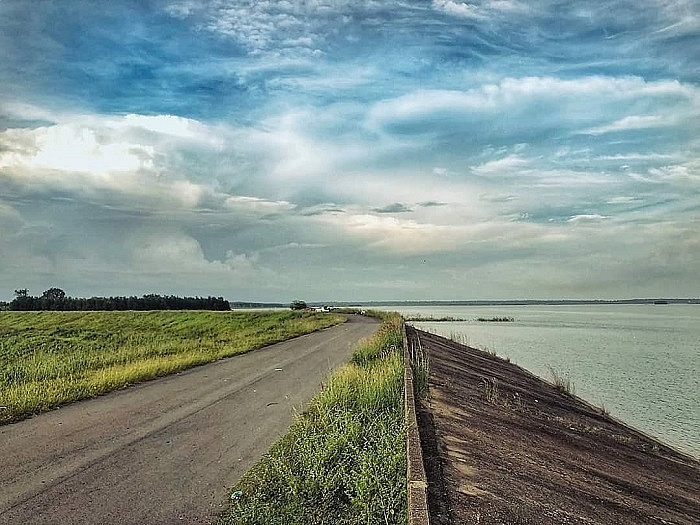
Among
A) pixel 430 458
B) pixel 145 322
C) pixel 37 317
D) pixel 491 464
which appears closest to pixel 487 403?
pixel 491 464

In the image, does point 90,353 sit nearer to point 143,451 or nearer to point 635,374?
point 143,451

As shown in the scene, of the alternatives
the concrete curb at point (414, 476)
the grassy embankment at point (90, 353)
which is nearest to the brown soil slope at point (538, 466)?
the concrete curb at point (414, 476)

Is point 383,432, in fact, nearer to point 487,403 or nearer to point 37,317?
point 487,403

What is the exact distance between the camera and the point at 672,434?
650 inches

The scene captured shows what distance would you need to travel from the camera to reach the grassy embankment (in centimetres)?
1256

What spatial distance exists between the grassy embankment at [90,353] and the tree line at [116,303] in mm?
27069

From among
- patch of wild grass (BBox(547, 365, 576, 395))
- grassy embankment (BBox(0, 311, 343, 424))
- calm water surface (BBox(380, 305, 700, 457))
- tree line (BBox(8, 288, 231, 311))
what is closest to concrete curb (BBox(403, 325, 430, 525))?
grassy embankment (BBox(0, 311, 343, 424))

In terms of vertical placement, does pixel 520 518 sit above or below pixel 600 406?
above

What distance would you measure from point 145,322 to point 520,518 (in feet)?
182

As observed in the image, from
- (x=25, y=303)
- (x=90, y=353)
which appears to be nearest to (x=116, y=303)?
(x=25, y=303)

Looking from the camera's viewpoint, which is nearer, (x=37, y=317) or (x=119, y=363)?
(x=119, y=363)

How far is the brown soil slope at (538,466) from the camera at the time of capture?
6734 millimetres

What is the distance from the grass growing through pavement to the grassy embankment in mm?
5275

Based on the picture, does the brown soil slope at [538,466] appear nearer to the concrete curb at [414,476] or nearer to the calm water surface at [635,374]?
the concrete curb at [414,476]
